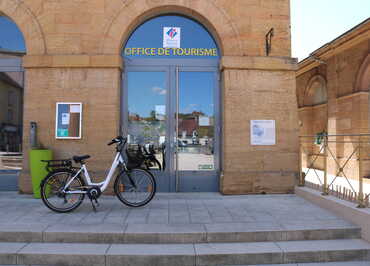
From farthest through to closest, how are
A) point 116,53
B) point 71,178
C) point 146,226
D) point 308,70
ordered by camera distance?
point 308,70 < point 116,53 < point 71,178 < point 146,226

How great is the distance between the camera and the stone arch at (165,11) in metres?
6.10

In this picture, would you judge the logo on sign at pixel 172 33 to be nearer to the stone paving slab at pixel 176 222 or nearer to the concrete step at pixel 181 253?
the stone paving slab at pixel 176 222

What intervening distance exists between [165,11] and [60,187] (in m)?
4.37

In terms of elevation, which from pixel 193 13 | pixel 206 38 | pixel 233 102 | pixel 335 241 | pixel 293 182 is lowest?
pixel 335 241

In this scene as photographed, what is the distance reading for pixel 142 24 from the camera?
654 centimetres

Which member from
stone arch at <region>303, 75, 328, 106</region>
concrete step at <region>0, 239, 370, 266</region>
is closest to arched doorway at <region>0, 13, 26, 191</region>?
concrete step at <region>0, 239, 370, 266</region>

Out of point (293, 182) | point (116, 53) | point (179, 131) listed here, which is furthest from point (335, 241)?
point (116, 53)

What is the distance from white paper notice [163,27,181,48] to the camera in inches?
258

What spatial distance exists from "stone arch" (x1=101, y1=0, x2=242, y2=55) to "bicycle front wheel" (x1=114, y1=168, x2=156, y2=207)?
276cm

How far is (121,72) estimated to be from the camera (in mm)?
6328

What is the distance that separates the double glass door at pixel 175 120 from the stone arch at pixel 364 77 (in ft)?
16.6

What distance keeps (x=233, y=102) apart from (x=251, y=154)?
1.20m

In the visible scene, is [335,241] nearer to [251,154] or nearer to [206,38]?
[251,154]

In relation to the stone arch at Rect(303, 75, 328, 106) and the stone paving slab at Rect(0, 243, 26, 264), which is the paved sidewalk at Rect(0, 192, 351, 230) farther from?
the stone arch at Rect(303, 75, 328, 106)
